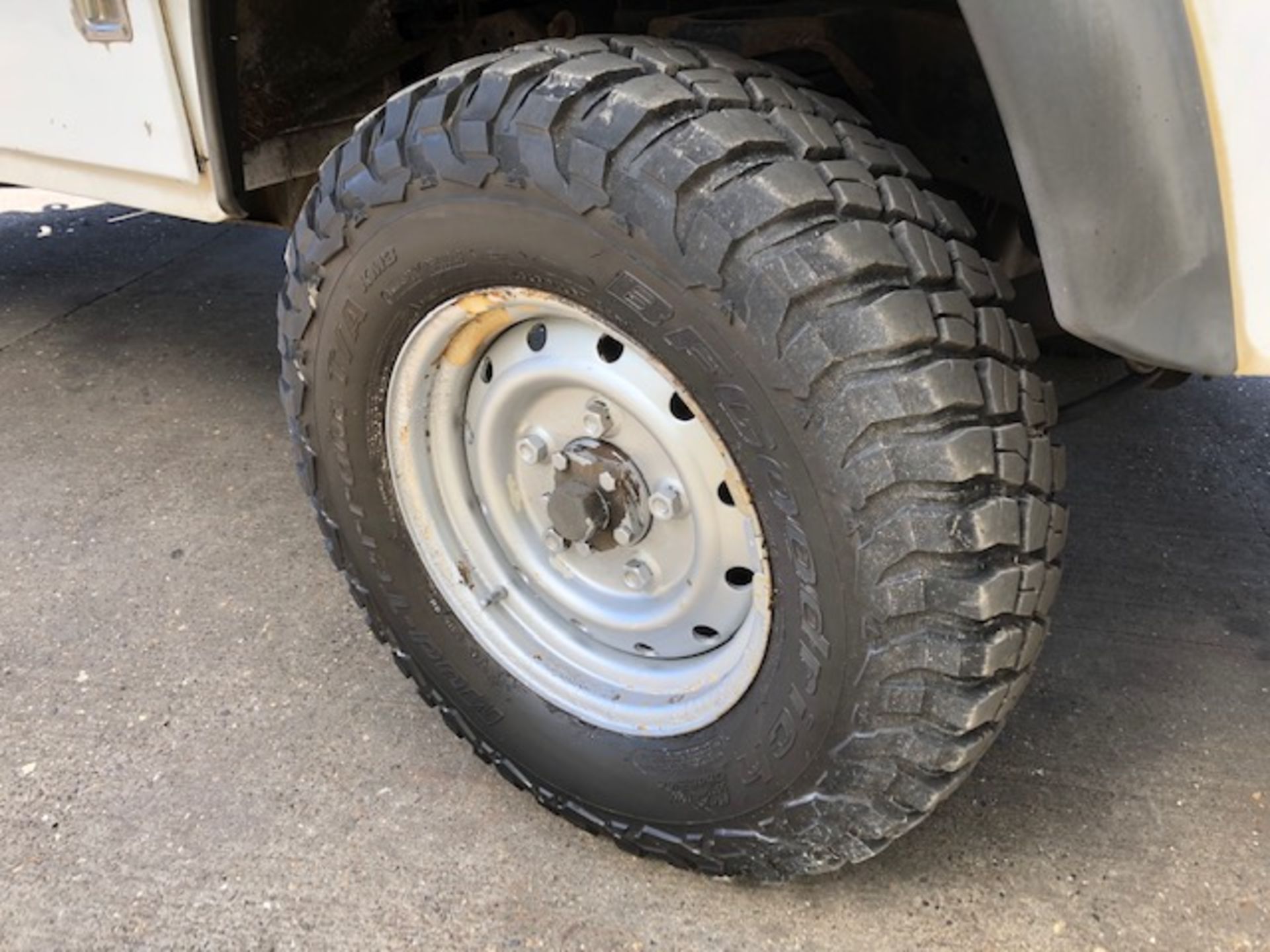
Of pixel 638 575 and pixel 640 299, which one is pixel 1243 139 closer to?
pixel 640 299

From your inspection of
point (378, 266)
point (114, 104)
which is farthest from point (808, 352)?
point (114, 104)

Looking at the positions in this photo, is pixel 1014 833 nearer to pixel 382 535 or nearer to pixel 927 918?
pixel 927 918

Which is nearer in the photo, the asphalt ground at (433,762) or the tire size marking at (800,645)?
the tire size marking at (800,645)

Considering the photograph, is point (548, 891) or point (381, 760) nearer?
point (548, 891)

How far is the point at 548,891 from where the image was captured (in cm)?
172

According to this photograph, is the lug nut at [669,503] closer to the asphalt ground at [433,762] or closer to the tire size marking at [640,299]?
the tire size marking at [640,299]

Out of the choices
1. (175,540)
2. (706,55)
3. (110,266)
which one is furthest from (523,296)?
(110,266)

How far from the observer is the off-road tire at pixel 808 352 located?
121 centimetres

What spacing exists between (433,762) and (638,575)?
0.61 metres

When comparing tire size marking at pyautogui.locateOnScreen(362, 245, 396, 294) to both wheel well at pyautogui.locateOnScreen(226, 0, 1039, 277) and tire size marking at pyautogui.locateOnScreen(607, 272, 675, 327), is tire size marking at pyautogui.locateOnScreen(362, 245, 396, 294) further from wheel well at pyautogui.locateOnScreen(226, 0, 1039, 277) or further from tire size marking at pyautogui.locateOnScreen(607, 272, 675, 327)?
wheel well at pyautogui.locateOnScreen(226, 0, 1039, 277)

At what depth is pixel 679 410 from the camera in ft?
4.91

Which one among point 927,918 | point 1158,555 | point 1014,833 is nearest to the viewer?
point 927,918

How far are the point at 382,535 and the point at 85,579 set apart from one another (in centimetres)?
112

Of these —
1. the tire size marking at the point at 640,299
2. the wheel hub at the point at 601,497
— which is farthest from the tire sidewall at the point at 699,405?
the wheel hub at the point at 601,497
